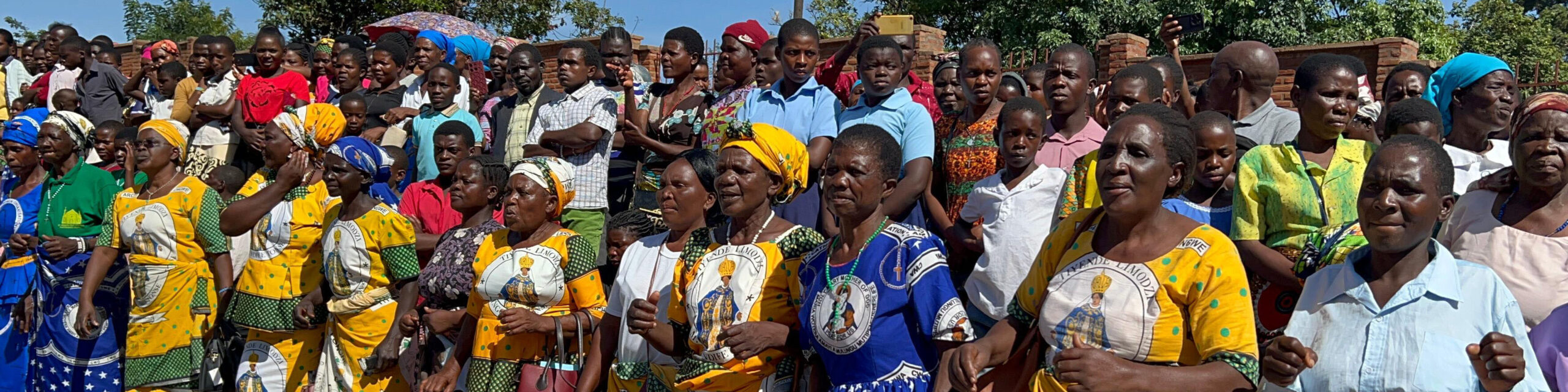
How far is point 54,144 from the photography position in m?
7.50

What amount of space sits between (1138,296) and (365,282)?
163 inches

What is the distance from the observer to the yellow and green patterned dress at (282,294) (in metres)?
6.06

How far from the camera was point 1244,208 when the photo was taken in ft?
12.1

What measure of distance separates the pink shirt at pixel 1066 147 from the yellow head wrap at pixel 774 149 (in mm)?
1153

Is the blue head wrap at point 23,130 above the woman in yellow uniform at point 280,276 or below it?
above

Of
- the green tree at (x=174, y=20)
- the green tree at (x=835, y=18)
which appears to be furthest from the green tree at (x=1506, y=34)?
the green tree at (x=174, y=20)

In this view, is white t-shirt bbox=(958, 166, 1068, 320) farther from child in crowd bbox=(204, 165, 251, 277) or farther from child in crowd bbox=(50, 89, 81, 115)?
child in crowd bbox=(50, 89, 81, 115)

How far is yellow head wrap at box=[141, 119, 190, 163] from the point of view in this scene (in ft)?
23.5

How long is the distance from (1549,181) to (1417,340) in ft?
3.45

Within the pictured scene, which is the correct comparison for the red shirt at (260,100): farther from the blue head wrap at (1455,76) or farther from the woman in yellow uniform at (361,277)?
the blue head wrap at (1455,76)

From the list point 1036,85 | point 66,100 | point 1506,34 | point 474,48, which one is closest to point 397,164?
point 1036,85

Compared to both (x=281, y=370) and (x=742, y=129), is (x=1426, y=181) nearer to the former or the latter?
(x=742, y=129)

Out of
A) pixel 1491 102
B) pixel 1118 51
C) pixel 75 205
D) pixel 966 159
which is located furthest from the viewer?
pixel 1118 51

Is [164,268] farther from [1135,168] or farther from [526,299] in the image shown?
[1135,168]
